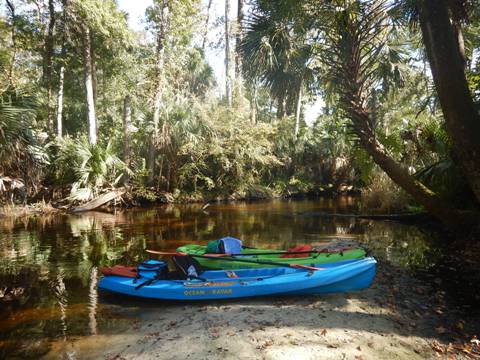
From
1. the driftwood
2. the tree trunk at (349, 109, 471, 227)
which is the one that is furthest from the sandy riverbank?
the driftwood

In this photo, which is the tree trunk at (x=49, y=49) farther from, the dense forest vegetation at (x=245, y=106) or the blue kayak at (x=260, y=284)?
the blue kayak at (x=260, y=284)

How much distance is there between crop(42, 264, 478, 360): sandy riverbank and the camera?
3.86 meters

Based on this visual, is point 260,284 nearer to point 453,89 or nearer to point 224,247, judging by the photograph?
point 224,247

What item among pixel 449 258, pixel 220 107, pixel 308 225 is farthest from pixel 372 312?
pixel 220 107

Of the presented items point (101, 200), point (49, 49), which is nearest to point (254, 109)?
point (49, 49)

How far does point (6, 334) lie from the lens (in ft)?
14.7

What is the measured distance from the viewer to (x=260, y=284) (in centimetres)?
527

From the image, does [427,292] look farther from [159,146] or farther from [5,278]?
[159,146]

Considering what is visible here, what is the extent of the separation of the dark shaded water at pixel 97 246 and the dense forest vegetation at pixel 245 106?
4.71ft

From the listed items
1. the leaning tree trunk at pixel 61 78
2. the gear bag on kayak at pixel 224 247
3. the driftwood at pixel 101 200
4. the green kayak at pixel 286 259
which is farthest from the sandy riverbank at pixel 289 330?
the leaning tree trunk at pixel 61 78

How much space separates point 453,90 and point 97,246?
894 centimetres

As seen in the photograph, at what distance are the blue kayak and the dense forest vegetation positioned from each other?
10.3 feet

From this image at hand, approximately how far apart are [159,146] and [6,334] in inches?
657

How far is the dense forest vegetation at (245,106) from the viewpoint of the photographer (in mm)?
7984
